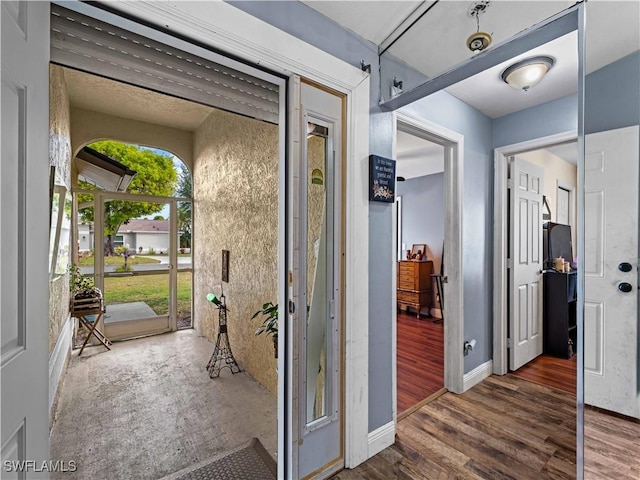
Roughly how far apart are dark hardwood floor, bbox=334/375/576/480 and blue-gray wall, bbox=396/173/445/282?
320cm

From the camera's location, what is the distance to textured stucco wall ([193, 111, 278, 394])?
8.60 feet

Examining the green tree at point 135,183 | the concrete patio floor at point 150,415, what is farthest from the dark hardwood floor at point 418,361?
the green tree at point 135,183

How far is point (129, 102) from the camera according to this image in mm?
3633

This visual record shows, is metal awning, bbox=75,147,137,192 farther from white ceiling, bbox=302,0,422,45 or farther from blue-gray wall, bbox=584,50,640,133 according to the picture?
blue-gray wall, bbox=584,50,640,133

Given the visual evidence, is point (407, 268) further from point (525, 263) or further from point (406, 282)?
point (525, 263)

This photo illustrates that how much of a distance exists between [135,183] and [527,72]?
4.78m

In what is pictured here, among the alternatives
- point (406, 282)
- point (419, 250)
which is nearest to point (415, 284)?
point (406, 282)

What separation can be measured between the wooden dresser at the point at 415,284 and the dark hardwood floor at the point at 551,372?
6.86 ft

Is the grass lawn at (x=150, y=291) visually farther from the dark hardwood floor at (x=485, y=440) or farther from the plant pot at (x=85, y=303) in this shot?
the dark hardwood floor at (x=485, y=440)

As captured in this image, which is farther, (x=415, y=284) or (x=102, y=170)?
(x=415, y=284)

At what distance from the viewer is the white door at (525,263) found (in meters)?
2.83

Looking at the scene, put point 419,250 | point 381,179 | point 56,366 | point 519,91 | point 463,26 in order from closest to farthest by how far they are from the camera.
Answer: point 463,26, point 381,179, point 519,91, point 56,366, point 419,250

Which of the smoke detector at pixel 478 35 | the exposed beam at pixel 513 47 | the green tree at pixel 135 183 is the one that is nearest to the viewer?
the exposed beam at pixel 513 47

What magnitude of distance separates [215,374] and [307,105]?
108 inches
